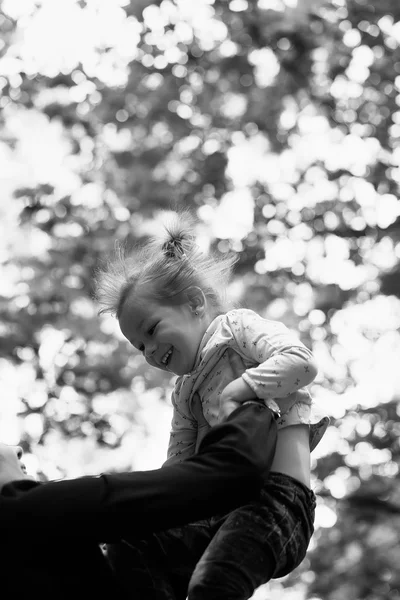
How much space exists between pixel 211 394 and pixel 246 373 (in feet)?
0.71

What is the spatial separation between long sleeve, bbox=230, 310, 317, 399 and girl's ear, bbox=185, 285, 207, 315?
19 cm

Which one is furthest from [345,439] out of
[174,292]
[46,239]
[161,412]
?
[174,292]

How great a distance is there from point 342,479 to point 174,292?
19.0ft

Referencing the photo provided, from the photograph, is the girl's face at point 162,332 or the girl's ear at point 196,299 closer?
the girl's face at point 162,332

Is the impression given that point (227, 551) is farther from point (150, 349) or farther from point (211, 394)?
point (150, 349)

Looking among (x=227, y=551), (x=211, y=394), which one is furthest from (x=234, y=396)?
(x=227, y=551)

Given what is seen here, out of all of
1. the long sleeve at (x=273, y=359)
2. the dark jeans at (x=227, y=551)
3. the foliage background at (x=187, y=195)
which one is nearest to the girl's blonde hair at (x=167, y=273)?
the long sleeve at (x=273, y=359)

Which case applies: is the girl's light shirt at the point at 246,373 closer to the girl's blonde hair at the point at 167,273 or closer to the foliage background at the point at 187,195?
the girl's blonde hair at the point at 167,273

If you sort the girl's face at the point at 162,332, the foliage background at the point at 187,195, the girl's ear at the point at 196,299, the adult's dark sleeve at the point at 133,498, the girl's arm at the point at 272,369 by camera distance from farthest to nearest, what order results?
the foliage background at the point at 187,195, the girl's ear at the point at 196,299, the girl's face at the point at 162,332, the girl's arm at the point at 272,369, the adult's dark sleeve at the point at 133,498

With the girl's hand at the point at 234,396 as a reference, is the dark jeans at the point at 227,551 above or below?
below

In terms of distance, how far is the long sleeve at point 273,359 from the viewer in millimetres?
2135

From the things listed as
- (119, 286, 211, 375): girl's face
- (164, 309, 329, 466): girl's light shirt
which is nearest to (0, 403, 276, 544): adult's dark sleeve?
(164, 309, 329, 466): girl's light shirt

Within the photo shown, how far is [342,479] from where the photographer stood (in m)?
7.96

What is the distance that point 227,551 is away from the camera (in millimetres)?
1998
